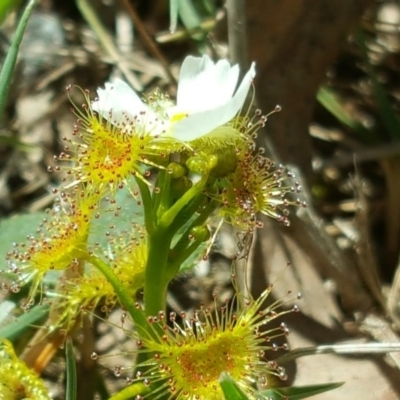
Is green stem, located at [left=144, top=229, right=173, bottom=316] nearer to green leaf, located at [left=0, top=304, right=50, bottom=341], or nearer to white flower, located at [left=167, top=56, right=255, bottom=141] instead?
white flower, located at [left=167, top=56, right=255, bottom=141]

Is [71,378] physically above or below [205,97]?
below

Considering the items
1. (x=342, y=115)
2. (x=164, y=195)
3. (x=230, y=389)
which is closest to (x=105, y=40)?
(x=342, y=115)

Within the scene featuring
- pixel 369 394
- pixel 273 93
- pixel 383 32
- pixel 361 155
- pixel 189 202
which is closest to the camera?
pixel 189 202

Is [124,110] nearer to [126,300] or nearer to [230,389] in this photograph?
[126,300]

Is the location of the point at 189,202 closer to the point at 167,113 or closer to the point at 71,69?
the point at 167,113

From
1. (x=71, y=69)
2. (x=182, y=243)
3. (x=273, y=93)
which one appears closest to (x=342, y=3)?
(x=273, y=93)

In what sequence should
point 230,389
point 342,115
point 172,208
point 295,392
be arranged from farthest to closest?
1. point 342,115
2. point 295,392
3. point 172,208
4. point 230,389

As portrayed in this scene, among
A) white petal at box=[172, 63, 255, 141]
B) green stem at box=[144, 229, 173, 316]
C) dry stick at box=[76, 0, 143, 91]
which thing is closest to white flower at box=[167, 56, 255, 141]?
white petal at box=[172, 63, 255, 141]
